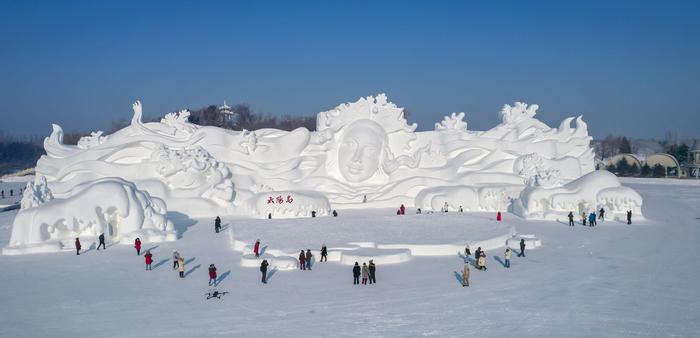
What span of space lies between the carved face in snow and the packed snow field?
12602 millimetres

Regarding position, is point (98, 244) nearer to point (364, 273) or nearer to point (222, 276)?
point (222, 276)

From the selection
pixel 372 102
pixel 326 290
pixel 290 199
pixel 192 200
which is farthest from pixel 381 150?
pixel 326 290

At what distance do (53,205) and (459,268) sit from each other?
52.8 ft

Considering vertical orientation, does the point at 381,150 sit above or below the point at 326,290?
above

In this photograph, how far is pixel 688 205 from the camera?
126 feet

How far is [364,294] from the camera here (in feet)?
54.2

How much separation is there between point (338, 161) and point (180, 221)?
445 inches

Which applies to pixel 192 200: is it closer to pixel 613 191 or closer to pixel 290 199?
pixel 290 199

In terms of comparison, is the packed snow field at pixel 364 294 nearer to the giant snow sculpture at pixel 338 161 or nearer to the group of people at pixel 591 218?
the group of people at pixel 591 218

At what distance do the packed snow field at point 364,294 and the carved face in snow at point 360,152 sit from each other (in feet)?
41.3

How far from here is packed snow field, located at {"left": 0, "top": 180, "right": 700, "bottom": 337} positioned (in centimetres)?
1371

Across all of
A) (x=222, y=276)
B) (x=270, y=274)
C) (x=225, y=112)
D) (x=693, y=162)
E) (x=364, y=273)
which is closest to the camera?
(x=364, y=273)

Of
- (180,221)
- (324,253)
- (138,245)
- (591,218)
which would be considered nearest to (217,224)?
(180,221)

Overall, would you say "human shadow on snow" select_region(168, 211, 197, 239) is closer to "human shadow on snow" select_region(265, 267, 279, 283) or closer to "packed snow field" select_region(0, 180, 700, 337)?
"packed snow field" select_region(0, 180, 700, 337)
